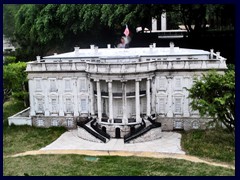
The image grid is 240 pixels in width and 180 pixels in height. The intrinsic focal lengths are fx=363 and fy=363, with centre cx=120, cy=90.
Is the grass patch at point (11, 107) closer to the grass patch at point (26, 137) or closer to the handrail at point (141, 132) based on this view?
the grass patch at point (26, 137)

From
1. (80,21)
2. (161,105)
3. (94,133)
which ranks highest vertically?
(80,21)

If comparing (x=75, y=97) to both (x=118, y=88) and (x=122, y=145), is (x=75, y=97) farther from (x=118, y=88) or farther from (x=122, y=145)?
(x=122, y=145)

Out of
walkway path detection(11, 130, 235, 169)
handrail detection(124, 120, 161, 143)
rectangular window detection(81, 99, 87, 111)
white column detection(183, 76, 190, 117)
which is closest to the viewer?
walkway path detection(11, 130, 235, 169)

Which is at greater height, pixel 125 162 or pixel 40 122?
pixel 40 122

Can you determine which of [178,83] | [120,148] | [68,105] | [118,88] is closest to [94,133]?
[120,148]

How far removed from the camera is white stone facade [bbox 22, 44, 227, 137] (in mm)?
35281

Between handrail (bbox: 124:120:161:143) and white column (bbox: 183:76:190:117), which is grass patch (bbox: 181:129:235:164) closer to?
white column (bbox: 183:76:190:117)

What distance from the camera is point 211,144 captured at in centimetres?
3158

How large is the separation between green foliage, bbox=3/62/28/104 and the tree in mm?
21503

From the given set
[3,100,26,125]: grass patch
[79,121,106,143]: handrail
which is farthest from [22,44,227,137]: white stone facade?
[3,100,26,125]: grass patch

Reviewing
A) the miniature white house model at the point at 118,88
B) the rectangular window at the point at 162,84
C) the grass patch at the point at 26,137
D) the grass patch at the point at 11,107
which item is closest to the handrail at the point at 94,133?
the miniature white house model at the point at 118,88

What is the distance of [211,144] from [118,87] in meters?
10.4

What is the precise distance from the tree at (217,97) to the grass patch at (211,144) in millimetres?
1609

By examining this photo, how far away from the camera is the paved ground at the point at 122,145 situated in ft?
105
